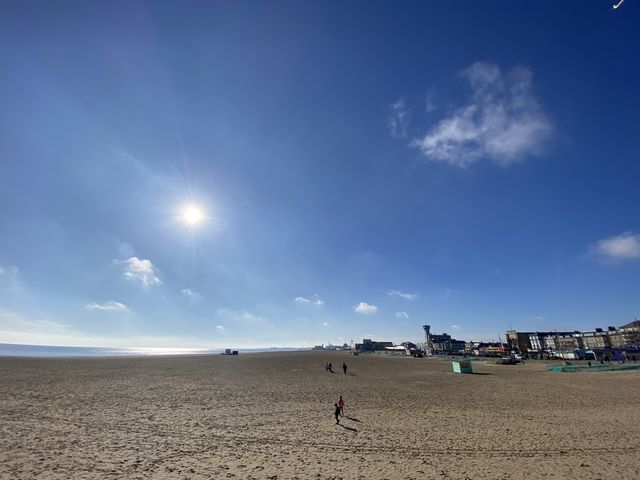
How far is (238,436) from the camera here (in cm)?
1652

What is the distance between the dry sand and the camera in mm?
12438

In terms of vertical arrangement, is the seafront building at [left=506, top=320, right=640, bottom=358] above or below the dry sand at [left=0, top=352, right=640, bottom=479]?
above

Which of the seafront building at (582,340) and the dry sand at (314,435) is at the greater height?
the seafront building at (582,340)

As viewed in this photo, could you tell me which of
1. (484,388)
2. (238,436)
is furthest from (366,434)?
(484,388)

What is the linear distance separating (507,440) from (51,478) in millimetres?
19391

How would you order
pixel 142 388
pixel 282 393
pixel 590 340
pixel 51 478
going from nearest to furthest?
pixel 51 478
pixel 282 393
pixel 142 388
pixel 590 340

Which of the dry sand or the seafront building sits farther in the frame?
the seafront building

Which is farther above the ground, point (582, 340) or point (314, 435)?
point (582, 340)

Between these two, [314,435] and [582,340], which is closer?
[314,435]

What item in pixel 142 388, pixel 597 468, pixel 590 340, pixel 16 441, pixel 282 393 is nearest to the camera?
pixel 597 468

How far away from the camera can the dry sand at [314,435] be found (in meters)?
12.4

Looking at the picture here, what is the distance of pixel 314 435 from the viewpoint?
1675 cm

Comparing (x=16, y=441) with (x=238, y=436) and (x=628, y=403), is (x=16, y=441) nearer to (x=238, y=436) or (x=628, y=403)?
(x=238, y=436)

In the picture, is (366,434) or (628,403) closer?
(366,434)
